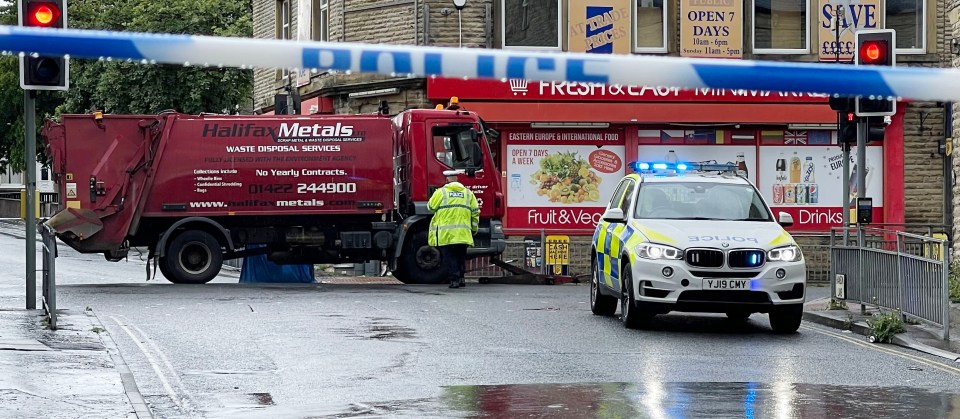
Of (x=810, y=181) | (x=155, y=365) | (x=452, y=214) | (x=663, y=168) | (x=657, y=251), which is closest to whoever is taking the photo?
(x=155, y=365)

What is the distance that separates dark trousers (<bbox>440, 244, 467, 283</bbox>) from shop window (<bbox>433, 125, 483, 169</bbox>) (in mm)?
2435

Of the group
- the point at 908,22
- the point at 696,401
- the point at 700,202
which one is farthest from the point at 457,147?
the point at 696,401

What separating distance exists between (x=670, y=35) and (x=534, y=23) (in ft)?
8.88

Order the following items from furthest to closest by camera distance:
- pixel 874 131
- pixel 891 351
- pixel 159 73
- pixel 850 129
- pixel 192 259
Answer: pixel 159 73 < pixel 192 259 < pixel 850 129 < pixel 874 131 < pixel 891 351

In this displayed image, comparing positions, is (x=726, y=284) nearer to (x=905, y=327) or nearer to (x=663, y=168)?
(x=905, y=327)

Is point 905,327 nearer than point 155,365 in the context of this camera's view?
No

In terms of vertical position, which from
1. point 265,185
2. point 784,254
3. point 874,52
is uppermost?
point 874,52

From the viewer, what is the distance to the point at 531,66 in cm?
350

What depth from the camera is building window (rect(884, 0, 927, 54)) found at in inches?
1178

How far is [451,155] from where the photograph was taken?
77.7ft

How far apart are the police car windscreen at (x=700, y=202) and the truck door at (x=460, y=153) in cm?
840

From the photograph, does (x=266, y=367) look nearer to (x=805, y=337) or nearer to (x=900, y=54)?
(x=805, y=337)

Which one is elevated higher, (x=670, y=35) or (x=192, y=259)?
(x=670, y=35)

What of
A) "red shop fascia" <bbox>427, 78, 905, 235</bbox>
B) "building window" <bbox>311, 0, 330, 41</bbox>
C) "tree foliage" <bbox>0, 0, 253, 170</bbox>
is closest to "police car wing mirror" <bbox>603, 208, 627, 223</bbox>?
"red shop fascia" <bbox>427, 78, 905, 235</bbox>
